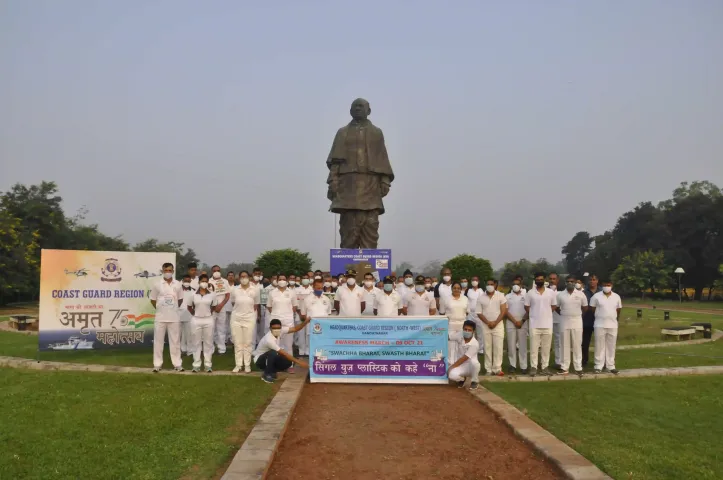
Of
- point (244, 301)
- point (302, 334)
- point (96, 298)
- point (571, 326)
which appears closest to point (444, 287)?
point (571, 326)

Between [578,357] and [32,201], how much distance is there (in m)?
33.1

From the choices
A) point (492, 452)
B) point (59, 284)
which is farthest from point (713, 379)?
point (59, 284)

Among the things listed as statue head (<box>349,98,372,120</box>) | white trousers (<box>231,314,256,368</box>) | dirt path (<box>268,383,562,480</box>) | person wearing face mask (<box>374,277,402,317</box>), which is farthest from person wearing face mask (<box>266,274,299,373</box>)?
statue head (<box>349,98,372,120</box>)

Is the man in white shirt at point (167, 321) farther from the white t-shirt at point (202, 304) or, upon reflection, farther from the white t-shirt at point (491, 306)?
the white t-shirt at point (491, 306)

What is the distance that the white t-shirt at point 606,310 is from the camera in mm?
9039

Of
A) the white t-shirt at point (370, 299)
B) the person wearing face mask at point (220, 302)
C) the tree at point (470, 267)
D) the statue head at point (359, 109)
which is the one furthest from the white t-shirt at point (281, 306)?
the tree at point (470, 267)

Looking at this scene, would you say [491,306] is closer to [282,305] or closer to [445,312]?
[445,312]

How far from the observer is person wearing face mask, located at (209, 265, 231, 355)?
9.69 metres

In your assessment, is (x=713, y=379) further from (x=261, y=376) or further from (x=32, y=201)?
(x=32, y=201)

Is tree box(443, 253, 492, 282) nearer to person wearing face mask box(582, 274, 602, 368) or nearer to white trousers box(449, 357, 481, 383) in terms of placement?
person wearing face mask box(582, 274, 602, 368)

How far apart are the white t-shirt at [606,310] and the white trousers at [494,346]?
5.41ft

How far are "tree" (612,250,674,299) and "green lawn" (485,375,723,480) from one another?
3164 centimetres

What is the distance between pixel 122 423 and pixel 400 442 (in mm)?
2729

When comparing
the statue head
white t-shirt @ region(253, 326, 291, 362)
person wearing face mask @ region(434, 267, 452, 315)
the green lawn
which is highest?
the statue head
